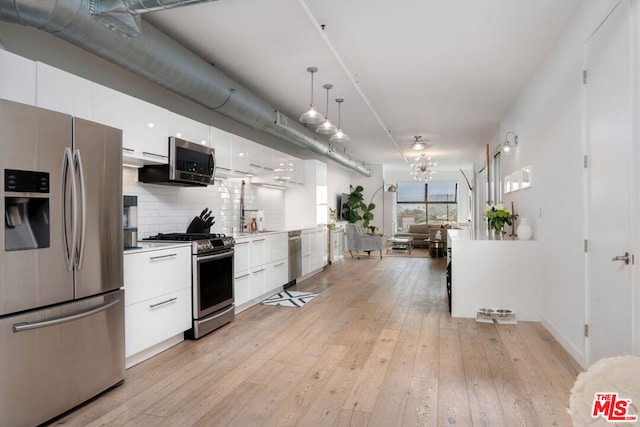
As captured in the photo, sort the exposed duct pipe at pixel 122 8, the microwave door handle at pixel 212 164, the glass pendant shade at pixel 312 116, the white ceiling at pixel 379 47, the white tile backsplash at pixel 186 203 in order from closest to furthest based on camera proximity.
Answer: the exposed duct pipe at pixel 122 8
the white ceiling at pixel 379 47
the white tile backsplash at pixel 186 203
the microwave door handle at pixel 212 164
the glass pendant shade at pixel 312 116

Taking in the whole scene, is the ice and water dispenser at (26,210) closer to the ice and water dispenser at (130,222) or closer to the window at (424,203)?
the ice and water dispenser at (130,222)

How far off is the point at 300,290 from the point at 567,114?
408cm

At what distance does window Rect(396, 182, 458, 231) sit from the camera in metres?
15.5

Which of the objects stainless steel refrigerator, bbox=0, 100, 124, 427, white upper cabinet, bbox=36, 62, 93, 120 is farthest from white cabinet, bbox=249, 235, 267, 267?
white upper cabinet, bbox=36, 62, 93, 120

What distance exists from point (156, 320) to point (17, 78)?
6.33ft

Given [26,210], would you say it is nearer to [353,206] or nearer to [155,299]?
[155,299]

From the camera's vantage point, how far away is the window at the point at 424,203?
1554cm

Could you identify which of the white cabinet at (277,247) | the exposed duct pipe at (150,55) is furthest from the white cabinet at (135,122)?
the white cabinet at (277,247)

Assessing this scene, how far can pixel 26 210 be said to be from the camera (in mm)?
2162

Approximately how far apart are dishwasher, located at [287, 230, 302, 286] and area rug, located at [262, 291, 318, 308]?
400 mm

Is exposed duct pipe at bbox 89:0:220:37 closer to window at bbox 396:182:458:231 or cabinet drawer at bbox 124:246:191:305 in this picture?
cabinet drawer at bbox 124:246:191:305

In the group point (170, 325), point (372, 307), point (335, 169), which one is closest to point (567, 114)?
point (372, 307)

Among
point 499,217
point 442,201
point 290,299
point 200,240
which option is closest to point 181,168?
point 200,240

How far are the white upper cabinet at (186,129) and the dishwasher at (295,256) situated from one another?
2.23 m
